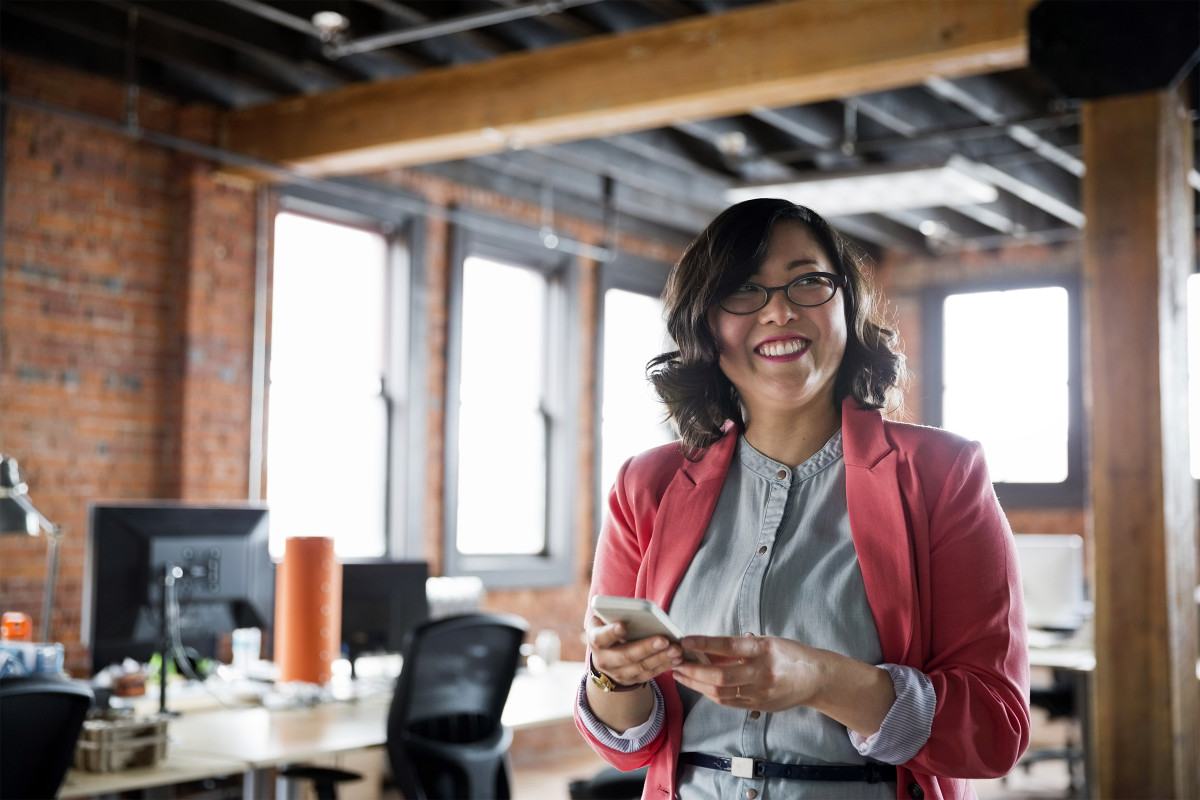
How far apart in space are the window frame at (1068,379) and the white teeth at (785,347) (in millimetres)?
7681

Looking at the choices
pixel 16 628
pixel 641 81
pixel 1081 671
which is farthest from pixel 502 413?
pixel 16 628

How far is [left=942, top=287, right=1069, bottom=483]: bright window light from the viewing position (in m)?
9.38

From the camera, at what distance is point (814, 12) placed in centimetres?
475

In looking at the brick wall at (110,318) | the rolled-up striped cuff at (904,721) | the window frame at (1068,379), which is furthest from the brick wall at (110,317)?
the window frame at (1068,379)

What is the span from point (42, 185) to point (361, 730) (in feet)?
10.1

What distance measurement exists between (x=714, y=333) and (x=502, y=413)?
6.51m

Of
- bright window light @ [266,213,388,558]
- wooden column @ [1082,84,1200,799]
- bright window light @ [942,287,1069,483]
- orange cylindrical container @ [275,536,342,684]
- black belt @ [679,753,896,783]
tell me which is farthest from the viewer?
bright window light @ [942,287,1069,483]

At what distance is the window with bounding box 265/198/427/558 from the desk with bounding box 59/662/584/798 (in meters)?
2.46

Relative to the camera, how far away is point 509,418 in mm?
8070

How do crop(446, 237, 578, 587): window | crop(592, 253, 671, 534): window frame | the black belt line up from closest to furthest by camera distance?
the black belt
crop(446, 237, 578, 587): window
crop(592, 253, 671, 534): window frame

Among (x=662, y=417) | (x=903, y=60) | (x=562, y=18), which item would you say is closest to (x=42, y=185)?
(x=562, y=18)

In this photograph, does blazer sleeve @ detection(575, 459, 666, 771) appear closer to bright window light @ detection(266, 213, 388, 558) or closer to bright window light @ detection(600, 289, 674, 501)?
bright window light @ detection(266, 213, 388, 558)

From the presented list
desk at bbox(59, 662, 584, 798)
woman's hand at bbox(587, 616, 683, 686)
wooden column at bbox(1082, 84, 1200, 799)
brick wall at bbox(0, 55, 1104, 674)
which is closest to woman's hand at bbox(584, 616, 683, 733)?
woman's hand at bbox(587, 616, 683, 686)

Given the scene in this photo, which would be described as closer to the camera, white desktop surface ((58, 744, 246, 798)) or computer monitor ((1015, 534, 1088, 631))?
white desktop surface ((58, 744, 246, 798))
